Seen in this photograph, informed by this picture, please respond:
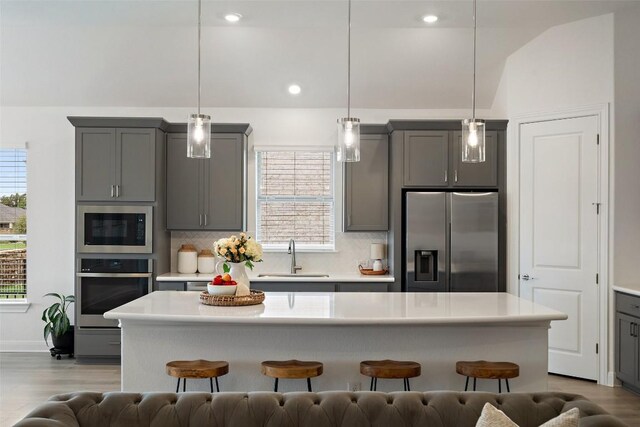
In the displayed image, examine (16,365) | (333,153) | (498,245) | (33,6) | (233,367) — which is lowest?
(16,365)

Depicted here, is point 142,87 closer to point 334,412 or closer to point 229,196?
point 229,196

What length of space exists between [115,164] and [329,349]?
11.0 ft

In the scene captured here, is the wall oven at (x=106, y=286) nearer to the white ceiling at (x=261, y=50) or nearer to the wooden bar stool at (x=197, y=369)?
the white ceiling at (x=261, y=50)

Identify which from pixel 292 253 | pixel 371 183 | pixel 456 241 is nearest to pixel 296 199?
pixel 292 253

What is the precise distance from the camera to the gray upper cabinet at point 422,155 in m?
6.07

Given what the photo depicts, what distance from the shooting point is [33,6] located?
16.4 feet

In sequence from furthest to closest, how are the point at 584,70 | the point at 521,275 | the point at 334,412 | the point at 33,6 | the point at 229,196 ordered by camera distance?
the point at 229,196 < the point at 521,275 < the point at 584,70 < the point at 33,6 < the point at 334,412

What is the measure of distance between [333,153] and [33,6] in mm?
3132

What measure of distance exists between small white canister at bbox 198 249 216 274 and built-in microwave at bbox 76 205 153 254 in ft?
1.95

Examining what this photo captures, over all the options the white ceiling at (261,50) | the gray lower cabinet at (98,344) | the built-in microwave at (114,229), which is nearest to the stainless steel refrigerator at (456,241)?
the white ceiling at (261,50)

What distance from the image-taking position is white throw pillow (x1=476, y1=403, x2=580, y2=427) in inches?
73.4

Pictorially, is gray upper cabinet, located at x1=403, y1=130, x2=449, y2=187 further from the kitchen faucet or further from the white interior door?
the kitchen faucet

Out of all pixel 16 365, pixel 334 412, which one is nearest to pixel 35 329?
pixel 16 365

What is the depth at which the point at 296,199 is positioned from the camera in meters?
6.68
